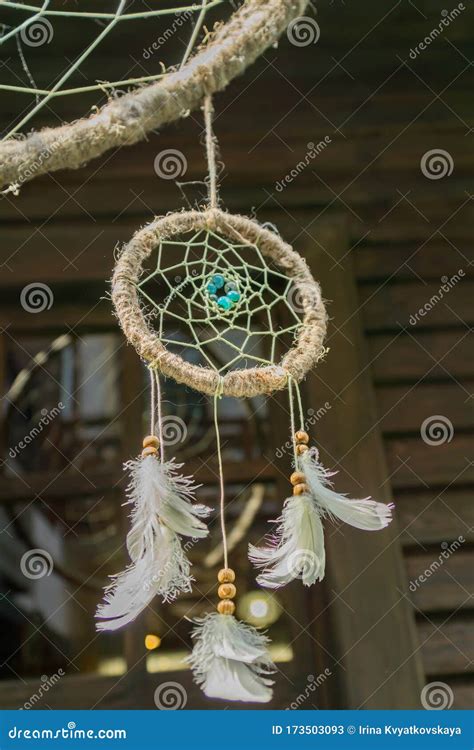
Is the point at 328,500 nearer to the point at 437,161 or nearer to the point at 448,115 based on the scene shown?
the point at 437,161

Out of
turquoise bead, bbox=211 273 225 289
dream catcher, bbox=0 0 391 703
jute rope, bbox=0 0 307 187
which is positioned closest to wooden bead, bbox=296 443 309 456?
dream catcher, bbox=0 0 391 703

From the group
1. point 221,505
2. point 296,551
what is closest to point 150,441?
point 221,505

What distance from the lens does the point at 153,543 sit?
34.6 inches

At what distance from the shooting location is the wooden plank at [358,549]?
139 centimetres

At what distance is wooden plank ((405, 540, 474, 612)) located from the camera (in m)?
1.49

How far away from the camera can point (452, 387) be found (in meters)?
1.67

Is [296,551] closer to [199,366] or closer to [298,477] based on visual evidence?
[298,477]

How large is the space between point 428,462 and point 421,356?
10.5 inches

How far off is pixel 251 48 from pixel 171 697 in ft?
4.50

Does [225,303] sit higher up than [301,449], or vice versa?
[225,303]

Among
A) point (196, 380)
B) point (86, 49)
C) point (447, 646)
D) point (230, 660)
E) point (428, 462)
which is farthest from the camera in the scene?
point (86, 49)

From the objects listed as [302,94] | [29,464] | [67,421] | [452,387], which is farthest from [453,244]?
[29,464]

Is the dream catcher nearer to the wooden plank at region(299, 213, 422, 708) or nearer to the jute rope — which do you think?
the jute rope
